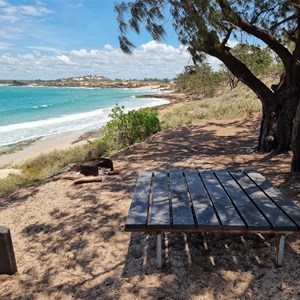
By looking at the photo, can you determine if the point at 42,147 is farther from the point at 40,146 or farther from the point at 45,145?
the point at 45,145

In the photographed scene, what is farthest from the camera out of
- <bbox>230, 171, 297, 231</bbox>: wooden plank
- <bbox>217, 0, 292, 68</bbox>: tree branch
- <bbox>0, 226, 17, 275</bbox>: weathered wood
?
<bbox>217, 0, 292, 68</bbox>: tree branch

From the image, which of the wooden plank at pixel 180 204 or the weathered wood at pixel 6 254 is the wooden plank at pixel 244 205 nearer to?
the wooden plank at pixel 180 204

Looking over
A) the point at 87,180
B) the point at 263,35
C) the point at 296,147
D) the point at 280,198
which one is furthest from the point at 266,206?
the point at 263,35

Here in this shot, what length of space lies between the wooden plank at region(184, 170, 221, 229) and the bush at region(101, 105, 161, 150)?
8.77 m

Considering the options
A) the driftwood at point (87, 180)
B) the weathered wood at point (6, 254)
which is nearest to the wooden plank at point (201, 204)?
the weathered wood at point (6, 254)

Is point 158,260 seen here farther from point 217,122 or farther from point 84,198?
point 217,122

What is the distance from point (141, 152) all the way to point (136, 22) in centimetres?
347

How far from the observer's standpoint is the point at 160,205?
3129mm

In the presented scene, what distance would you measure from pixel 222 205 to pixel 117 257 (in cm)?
122

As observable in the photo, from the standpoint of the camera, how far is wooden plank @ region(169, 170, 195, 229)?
9.11 ft

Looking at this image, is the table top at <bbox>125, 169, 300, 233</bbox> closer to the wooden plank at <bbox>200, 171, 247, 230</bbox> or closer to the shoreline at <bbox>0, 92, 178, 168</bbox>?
the wooden plank at <bbox>200, 171, 247, 230</bbox>

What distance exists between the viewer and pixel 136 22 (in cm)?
701

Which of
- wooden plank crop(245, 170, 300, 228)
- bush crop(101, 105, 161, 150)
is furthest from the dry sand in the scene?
bush crop(101, 105, 161, 150)

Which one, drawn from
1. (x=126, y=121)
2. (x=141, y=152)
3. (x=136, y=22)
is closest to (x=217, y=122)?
(x=126, y=121)
